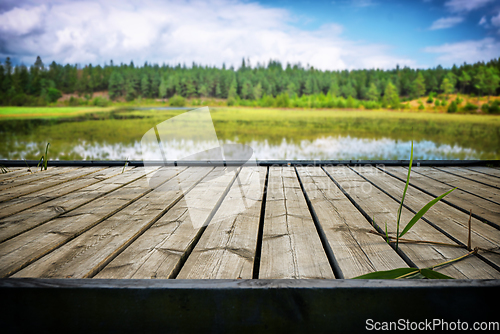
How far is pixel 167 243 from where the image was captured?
0.96 meters

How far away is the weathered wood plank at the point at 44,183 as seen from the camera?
1701 millimetres

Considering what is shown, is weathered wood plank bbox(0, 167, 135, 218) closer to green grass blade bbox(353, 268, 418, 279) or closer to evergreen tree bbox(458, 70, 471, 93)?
green grass blade bbox(353, 268, 418, 279)

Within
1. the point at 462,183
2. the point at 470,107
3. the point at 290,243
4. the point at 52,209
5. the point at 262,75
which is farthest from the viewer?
the point at 262,75

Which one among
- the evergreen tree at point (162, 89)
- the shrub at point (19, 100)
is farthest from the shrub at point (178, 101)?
the shrub at point (19, 100)

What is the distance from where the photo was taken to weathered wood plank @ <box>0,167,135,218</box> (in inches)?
55.6

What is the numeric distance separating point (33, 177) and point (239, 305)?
2.42 metres

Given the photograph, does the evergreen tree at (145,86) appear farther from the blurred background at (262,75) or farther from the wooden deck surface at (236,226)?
the wooden deck surface at (236,226)

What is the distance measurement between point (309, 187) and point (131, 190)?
3.91ft

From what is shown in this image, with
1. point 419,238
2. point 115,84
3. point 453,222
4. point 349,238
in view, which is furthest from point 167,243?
point 115,84

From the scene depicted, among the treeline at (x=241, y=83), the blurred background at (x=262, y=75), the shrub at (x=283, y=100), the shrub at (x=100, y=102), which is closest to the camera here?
the treeline at (x=241, y=83)

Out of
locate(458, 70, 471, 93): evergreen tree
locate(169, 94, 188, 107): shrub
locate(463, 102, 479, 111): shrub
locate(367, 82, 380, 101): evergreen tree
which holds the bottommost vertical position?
locate(463, 102, 479, 111): shrub

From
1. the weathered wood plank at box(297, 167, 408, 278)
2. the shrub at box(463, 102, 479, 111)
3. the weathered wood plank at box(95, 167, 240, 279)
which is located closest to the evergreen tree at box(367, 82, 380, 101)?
the shrub at box(463, 102, 479, 111)

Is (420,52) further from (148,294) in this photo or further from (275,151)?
(148,294)

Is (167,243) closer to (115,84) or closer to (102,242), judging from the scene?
(102,242)
